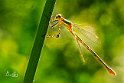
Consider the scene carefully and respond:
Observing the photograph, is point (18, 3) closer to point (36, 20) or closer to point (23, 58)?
point (36, 20)

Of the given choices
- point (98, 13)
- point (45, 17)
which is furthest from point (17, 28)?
point (45, 17)

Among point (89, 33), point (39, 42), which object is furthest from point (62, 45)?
point (39, 42)

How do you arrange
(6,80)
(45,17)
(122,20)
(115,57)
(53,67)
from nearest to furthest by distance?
(45,17)
(6,80)
(53,67)
(115,57)
(122,20)

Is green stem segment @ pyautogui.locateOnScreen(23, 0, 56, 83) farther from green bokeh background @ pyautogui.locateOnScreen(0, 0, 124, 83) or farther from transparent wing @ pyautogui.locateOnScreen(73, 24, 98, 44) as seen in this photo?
green bokeh background @ pyautogui.locateOnScreen(0, 0, 124, 83)

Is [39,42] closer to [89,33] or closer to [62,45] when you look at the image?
[89,33]

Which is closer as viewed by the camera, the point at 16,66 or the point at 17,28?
the point at 16,66

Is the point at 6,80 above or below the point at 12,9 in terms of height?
below
